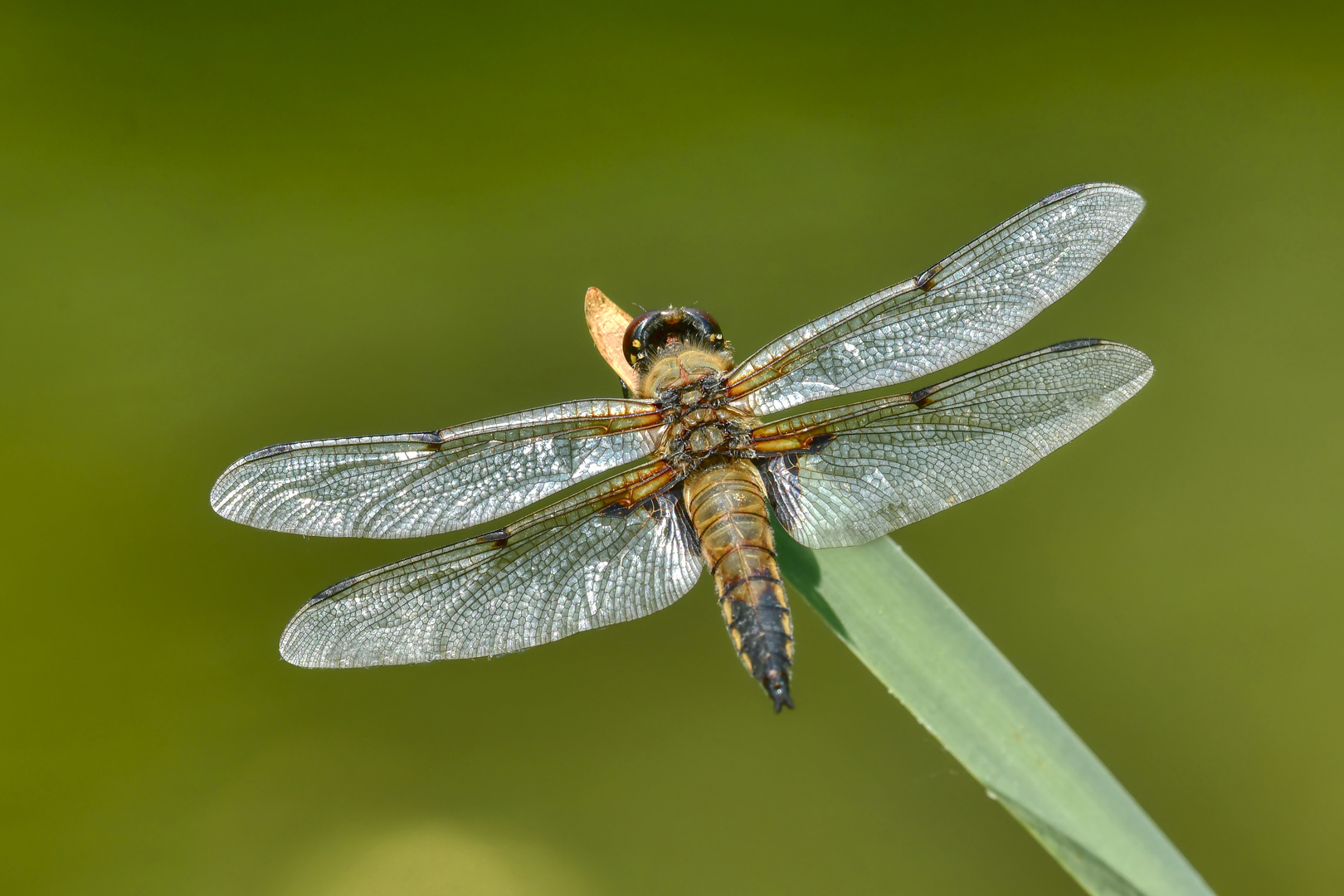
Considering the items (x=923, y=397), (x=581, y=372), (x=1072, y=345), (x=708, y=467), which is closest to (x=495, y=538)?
(x=708, y=467)

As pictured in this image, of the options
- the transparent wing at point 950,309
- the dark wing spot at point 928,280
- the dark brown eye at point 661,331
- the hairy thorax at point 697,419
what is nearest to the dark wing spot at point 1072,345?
the transparent wing at point 950,309

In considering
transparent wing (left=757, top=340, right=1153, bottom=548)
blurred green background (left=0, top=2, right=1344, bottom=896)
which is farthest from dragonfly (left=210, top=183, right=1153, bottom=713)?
blurred green background (left=0, top=2, right=1344, bottom=896)

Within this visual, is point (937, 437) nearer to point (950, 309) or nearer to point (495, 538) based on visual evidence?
point (950, 309)

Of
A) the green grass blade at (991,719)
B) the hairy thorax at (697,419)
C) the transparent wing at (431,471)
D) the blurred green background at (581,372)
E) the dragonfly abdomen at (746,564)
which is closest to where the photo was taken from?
the green grass blade at (991,719)

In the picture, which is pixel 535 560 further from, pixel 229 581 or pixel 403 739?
pixel 229 581

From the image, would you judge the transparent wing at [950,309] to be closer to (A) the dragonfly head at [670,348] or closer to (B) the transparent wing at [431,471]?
(A) the dragonfly head at [670,348]

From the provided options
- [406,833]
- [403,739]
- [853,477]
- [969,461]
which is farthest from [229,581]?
[969,461]
